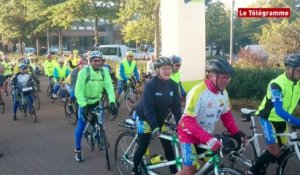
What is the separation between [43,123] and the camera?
10812 millimetres

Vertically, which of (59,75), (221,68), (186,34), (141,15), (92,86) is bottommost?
(59,75)

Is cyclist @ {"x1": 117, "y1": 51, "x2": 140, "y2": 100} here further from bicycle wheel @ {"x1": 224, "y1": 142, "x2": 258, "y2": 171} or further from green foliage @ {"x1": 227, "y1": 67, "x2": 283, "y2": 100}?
bicycle wheel @ {"x1": 224, "y1": 142, "x2": 258, "y2": 171}

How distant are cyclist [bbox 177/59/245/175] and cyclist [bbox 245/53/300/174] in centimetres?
91

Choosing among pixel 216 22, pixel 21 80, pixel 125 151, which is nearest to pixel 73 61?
pixel 21 80

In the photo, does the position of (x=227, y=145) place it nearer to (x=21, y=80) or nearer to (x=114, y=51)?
(x=21, y=80)

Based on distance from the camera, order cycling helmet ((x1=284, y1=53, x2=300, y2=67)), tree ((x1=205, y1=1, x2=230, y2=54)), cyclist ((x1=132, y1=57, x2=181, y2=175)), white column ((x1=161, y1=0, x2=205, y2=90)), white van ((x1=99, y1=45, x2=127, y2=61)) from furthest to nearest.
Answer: tree ((x1=205, y1=1, x2=230, y2=54)) → white van ((x1=99, y1=45, x2=127, y2=61)) → white column ((x1=161, y1=0, x2=205, y2=90)) → cyclist ((x1=132, y1=57, x2=181, y2=175)) → cycling helmet ((x1=284, y1=53, x2=300, y2=67))

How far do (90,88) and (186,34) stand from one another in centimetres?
689

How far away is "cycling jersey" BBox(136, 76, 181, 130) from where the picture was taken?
4.69 meters

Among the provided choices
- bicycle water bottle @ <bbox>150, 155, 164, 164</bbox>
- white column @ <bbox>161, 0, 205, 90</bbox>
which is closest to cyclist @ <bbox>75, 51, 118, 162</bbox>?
bicycle water bottle @ <bbox>150, 155, 164, 164</bbox>

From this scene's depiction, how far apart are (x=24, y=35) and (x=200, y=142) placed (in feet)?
119

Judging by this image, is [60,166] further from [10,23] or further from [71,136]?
[10,23]

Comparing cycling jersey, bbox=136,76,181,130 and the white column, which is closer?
cycling jersey, bbox=136,76,181,130

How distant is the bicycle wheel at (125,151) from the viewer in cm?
543

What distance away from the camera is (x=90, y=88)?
6840 mm
